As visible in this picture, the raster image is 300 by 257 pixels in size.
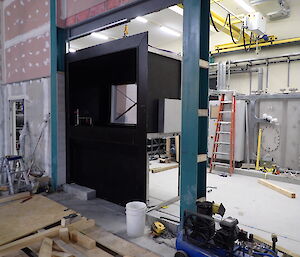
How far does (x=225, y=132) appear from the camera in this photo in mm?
5570

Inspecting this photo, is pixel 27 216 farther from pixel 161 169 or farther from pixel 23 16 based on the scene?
pixel 23 16

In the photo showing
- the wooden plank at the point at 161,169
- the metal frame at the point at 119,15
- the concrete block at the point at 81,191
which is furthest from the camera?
the wooden plank at the point at 161,169

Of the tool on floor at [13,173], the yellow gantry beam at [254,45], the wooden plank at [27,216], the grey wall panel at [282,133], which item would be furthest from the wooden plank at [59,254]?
the yellow gantry beam at [254,45]

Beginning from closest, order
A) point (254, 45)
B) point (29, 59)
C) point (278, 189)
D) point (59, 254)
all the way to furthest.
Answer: point (59, 254)
point (278, 189)
point (29, 59)
point (254, 45)

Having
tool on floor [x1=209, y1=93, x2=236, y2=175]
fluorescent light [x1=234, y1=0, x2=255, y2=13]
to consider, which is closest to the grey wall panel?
tool on floor [x1=209, y1=93, x2=236, y2=175]

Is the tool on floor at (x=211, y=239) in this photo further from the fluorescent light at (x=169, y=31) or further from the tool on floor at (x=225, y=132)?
the fluorescent light at (x=169, y=31)

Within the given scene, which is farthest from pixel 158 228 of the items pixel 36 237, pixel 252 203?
pixel 252 203

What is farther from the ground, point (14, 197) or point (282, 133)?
point (282, 133)

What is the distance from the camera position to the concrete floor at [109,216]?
2432 mm

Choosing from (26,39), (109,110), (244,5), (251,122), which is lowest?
(251,122)

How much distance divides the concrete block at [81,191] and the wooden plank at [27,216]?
43 centimetres

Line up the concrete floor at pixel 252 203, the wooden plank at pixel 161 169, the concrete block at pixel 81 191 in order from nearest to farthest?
the concrete floor at pixel 252 203 < the concrete block at pixel 81 191 < the wooden plank at pixel 161 169

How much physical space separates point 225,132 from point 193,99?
11.2ft

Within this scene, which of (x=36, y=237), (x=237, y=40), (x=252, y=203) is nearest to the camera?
(x=36, y=237)
